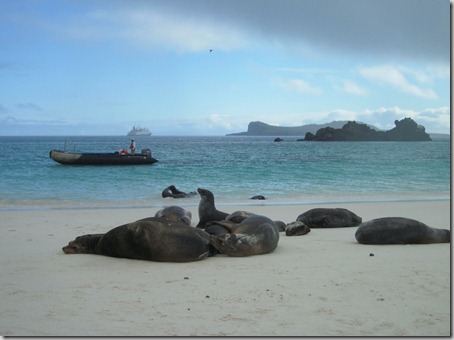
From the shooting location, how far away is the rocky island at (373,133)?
3150 inches

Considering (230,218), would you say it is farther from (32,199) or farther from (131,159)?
(131,159)

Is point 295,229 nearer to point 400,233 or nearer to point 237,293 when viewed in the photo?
point 400,233

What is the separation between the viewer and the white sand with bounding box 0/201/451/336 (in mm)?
4344

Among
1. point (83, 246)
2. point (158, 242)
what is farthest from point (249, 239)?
point (83, 246)

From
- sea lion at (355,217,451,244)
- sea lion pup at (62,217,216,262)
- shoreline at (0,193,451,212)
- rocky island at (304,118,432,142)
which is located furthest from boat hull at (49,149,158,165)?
rocky island at (304,118,432,142)

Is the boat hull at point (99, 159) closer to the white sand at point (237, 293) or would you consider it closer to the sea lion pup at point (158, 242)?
the white sand at point (237, 293)

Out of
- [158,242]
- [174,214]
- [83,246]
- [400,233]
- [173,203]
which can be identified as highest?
[400,233]

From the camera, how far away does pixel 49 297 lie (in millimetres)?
5188

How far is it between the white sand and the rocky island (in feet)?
237

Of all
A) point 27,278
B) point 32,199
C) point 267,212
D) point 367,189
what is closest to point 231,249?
point 27,278

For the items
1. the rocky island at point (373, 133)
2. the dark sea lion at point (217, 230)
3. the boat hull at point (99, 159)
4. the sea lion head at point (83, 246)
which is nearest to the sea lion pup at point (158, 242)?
the sea lion head at point (83, 246)

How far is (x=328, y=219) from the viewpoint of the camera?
33.1 feet

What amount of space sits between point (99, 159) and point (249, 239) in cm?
2677

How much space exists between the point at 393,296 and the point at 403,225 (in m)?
3.03
